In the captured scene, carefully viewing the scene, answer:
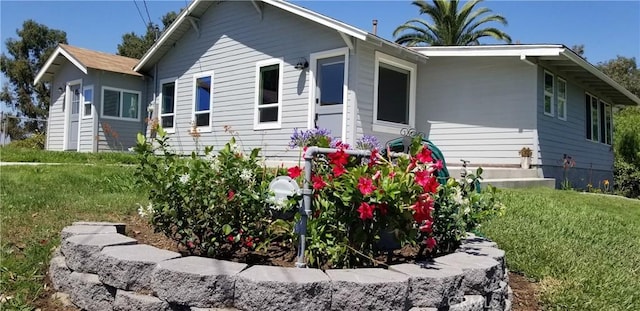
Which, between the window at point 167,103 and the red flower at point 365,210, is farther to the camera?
the window at point 167,103

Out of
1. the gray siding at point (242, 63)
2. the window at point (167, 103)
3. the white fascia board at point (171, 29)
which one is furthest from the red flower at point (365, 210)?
the window at point (167, 103)

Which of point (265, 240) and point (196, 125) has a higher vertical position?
point (196, 125)

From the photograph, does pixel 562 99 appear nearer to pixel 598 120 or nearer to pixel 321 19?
pixel 598 120

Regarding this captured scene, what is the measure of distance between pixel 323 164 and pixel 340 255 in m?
0.59

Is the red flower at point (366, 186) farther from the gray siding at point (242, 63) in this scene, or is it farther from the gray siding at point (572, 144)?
the gray siding at point (572, 144)

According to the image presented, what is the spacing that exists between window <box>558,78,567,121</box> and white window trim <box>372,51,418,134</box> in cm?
329

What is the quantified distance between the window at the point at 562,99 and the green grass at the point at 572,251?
4.77m

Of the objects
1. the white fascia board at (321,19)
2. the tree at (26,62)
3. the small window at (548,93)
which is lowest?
the small window at (548,93)

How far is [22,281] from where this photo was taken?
2703 millimetres

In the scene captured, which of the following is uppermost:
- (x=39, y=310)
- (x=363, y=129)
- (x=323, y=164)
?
(x=363, y=129)

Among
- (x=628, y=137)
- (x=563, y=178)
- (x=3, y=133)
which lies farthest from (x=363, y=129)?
(x=3, y=133)

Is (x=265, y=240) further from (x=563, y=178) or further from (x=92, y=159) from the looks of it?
(x=563, y=178)

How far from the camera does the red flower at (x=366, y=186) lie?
7.11ft

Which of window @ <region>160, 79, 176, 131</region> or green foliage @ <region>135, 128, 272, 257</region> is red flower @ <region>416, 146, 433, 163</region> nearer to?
green foliage @ <region>135, 128, 272, 257</region>
